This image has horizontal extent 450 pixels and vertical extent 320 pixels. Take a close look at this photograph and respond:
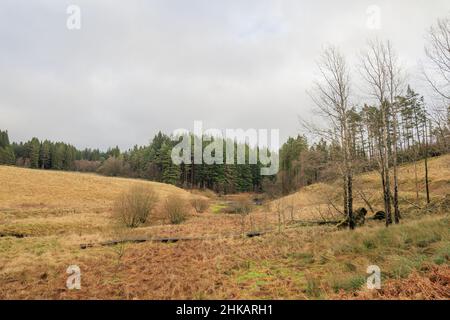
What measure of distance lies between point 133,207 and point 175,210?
5.66 m

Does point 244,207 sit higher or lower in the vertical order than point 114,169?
lower

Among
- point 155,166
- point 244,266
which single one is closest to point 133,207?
point 244,266

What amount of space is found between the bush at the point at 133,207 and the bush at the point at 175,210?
3.70m

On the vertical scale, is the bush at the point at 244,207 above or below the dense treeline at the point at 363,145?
below

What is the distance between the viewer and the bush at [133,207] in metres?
25.7

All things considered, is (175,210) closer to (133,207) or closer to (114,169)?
(133,207)

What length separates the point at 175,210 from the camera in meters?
30.1

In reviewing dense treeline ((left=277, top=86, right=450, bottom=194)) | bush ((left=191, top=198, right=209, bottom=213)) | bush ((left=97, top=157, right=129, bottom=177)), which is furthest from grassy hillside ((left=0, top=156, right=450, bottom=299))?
bush ((left=97, top=157, right=129, bottom=177))

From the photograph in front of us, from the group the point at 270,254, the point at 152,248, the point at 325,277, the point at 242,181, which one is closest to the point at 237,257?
the point at 270,254

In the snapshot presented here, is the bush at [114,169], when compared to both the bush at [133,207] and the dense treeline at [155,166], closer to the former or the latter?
the dense treeline at [155,166]

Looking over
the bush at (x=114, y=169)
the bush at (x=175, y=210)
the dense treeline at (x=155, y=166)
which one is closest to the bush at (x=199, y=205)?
the bush at (x=175, y=210)

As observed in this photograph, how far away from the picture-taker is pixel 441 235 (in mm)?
8617
